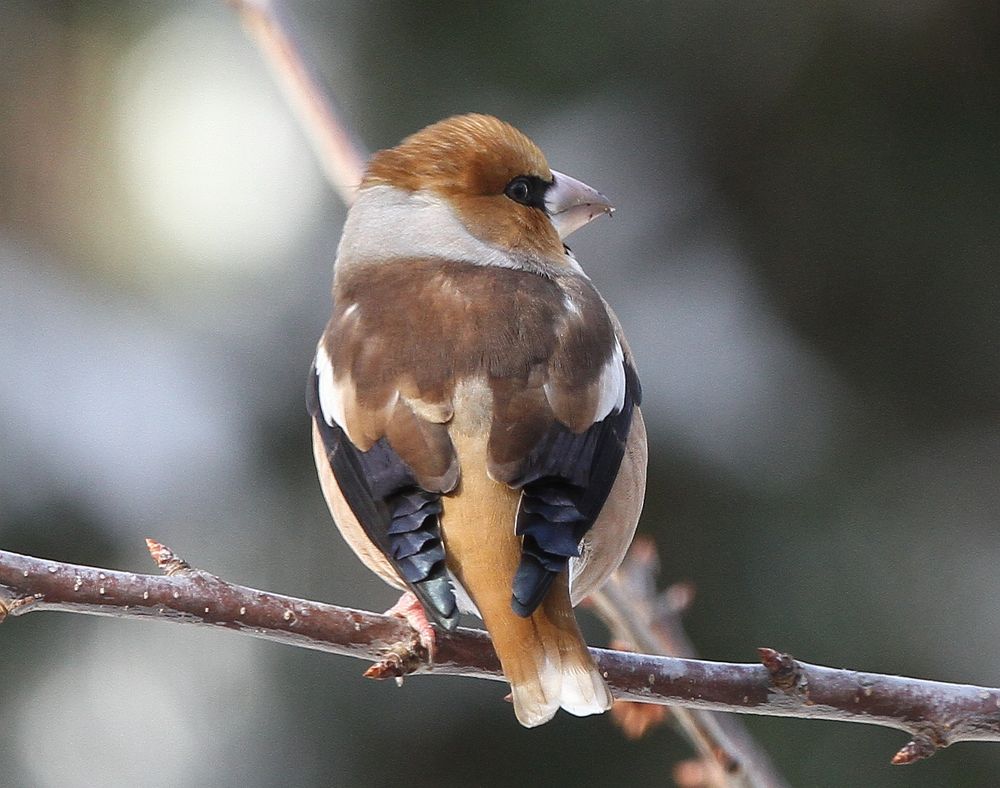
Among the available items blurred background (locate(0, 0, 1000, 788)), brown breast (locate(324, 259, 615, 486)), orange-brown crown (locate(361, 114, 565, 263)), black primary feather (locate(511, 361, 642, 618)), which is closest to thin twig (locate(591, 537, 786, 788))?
black primary feather (locate(511, 361, 642, 618))

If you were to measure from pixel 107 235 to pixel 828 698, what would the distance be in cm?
376

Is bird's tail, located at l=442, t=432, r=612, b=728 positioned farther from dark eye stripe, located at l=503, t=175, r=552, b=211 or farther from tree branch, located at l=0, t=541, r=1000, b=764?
dark eye stripe, located at l=503, t=175, r=552, b=211

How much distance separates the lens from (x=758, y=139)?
536 centimetres

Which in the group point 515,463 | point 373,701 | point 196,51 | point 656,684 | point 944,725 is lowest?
point 373,701

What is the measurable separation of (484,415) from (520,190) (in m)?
0.91

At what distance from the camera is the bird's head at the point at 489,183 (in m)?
3.01

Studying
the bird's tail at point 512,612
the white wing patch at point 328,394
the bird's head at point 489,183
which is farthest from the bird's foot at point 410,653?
the bird's head at point 489,183

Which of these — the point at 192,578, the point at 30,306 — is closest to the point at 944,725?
the point at 192,578

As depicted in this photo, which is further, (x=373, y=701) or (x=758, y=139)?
(x=758, y=139)

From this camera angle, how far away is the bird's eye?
3084mm

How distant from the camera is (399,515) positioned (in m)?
2.24

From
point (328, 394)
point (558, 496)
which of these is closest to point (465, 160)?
point (328, 394)

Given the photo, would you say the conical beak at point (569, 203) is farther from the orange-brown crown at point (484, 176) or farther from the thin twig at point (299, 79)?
the thin twig at point (299, 79)

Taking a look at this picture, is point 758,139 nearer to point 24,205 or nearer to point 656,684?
point 24,205
